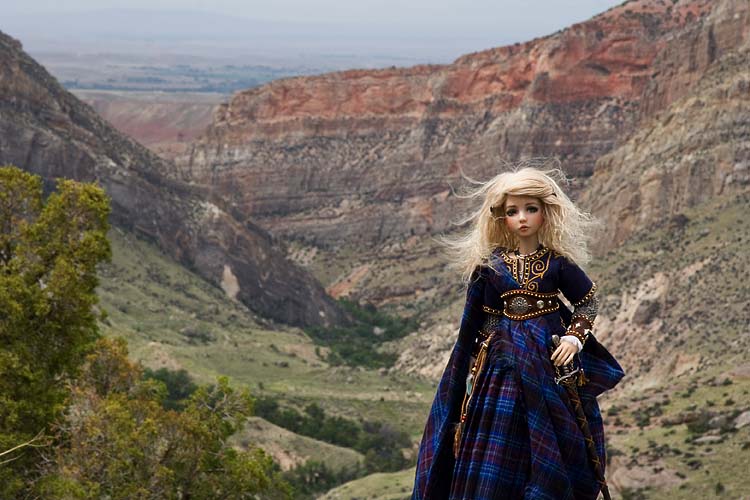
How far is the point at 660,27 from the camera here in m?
74.8

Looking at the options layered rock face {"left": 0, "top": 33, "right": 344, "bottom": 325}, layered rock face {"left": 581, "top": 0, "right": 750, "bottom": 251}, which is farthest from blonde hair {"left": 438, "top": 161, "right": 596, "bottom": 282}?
layered rock face {"left": 0, "top": 33, "right": 344, "bottom": 325}

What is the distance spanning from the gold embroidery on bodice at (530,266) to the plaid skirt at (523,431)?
24 cm

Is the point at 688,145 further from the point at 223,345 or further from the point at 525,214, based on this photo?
the point at 525,214

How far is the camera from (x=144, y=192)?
62.2 metres

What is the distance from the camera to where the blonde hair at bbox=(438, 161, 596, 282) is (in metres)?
7.38

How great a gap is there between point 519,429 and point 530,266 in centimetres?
104

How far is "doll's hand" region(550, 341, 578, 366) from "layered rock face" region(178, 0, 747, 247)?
57986 mm

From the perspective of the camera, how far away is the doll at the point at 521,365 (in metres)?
7.00

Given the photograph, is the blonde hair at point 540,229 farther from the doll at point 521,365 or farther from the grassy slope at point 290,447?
the grassy slope at point 290,447

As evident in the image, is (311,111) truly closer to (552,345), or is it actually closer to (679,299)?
(679,299)

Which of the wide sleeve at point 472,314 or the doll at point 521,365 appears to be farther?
the wide sleeve at point 472,314

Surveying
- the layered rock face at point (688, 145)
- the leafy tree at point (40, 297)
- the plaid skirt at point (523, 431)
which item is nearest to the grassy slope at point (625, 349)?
the layered rock face at point (688, 145)

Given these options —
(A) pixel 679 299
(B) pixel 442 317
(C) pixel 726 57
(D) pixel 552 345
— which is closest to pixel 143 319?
(B) pixel 442 317

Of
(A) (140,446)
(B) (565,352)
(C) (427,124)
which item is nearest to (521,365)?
(B) (565,352)
